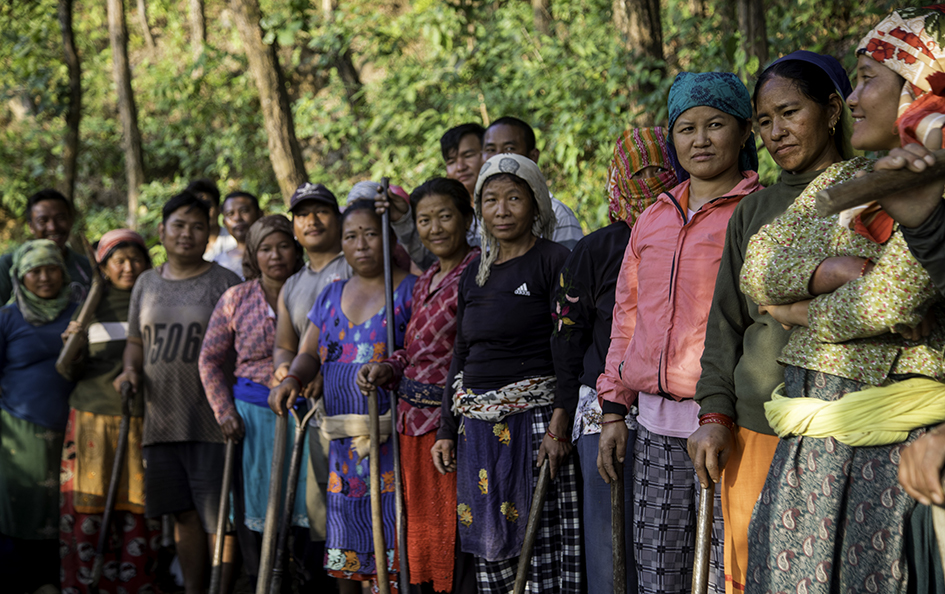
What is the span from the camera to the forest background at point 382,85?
5.71m

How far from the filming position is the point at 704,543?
2.05 metres

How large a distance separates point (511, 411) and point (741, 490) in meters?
1.07

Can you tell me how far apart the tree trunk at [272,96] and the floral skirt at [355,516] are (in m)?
3.38

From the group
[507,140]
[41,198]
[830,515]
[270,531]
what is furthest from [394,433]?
[41,198]

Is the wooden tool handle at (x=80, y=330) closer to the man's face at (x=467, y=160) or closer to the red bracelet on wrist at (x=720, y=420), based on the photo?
the man's face at (x=467, y=160)

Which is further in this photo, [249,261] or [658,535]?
[249,261]

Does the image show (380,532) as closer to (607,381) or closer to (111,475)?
(607,381)

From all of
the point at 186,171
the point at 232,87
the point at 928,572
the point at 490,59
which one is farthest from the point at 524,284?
the point at 186,171

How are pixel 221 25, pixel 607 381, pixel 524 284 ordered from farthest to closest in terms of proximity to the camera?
pixel 221 25
pixel 524 284
pixel 607 381

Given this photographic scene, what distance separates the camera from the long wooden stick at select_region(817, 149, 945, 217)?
139 centimetres

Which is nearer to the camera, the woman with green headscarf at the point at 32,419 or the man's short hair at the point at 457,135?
the man's short hair at the point at 457,135

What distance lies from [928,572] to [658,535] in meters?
0.86

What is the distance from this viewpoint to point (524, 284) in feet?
9.76

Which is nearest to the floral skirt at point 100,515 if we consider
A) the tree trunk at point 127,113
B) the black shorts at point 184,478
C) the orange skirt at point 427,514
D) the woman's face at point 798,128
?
the black shorts at point 184,478
